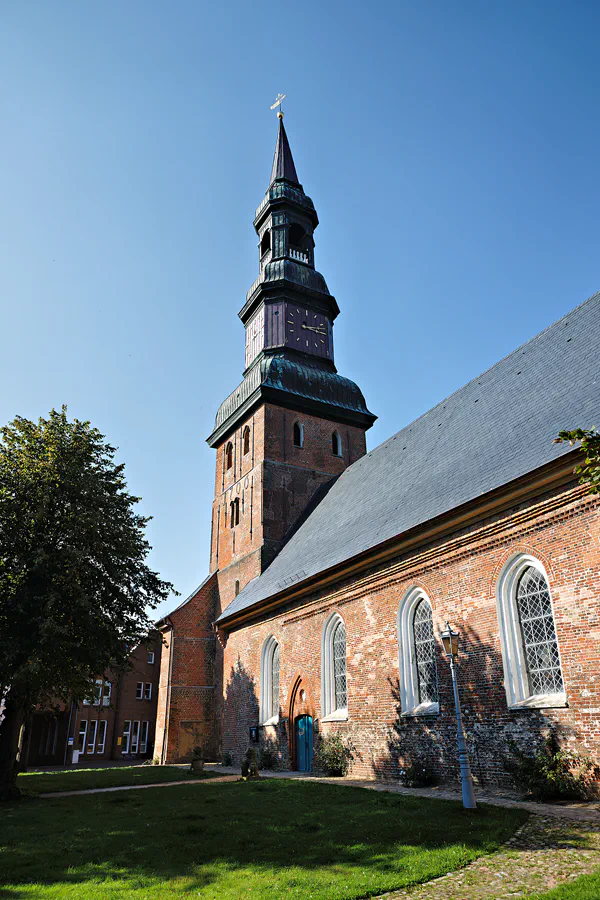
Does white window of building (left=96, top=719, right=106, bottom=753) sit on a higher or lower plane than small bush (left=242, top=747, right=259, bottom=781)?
higher

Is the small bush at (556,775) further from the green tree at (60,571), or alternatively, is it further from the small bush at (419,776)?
Answer: the green tree at (60,571)

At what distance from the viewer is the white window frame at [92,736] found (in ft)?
119

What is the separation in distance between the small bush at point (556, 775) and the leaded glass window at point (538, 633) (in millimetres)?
1002

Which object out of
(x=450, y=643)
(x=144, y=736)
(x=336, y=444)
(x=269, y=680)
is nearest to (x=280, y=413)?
(x=336, y=444)

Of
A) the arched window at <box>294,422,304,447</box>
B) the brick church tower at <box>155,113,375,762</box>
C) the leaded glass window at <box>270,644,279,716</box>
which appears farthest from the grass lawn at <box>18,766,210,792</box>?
the arched window at <box>294,422,304,447</box>

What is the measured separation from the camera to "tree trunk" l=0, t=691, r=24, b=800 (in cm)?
1512

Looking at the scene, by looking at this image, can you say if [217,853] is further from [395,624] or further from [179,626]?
[179,626]

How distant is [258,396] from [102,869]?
73.0ft

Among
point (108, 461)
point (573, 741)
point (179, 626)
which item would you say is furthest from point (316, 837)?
point (179, 626)

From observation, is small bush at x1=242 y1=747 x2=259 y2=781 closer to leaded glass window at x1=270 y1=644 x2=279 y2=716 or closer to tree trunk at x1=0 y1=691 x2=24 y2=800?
leaded glass window at x1=270 y1=644 x2=279 y2=716

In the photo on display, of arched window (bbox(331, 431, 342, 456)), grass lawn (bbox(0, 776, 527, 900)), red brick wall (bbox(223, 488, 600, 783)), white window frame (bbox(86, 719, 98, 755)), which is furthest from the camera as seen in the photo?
white window frame (bbox(86, 719, 98, 755))

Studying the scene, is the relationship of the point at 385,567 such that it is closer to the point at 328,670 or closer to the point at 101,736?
the point at 328,670

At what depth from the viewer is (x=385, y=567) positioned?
16031 millimetres

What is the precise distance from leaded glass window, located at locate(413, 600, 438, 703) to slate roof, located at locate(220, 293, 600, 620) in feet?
6.28
